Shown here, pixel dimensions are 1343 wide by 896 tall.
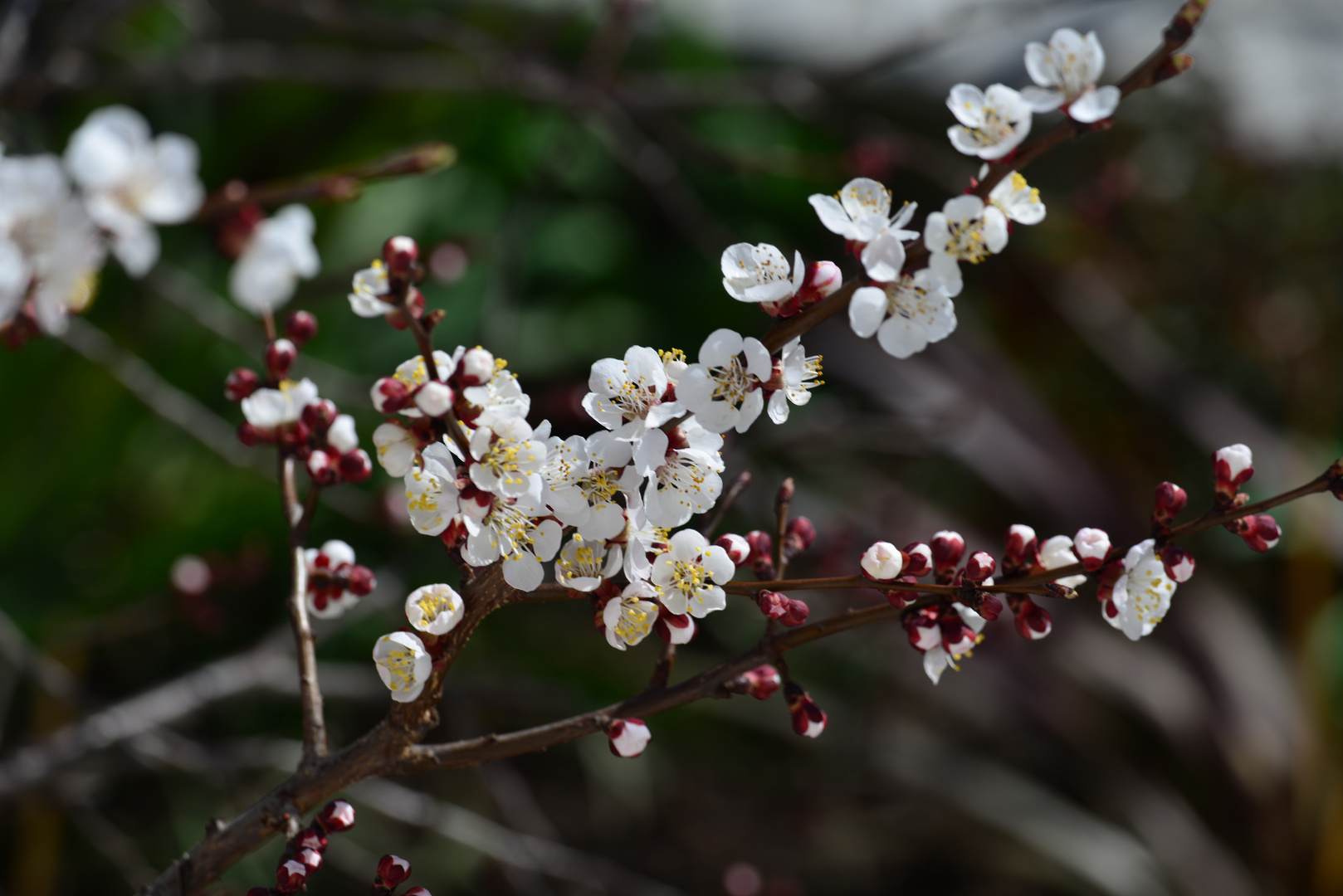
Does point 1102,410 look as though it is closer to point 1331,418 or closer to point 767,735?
point 1331,418

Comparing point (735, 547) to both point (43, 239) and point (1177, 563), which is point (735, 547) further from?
point (43, 239)

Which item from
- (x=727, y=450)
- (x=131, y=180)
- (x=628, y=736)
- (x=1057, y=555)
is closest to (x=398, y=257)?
(x=628, y=736)

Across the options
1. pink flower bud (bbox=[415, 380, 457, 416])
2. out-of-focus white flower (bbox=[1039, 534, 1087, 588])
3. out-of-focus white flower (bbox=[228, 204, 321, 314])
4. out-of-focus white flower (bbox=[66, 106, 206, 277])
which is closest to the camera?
pink flower bud (bbox=[415, 380, 457, 416])

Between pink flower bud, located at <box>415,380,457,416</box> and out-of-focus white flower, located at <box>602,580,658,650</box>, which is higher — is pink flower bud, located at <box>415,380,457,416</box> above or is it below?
above

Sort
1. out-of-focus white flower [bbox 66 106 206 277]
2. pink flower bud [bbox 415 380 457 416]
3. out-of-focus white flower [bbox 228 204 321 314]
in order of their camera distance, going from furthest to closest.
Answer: out-of-focus white flower [bbox 228 204 321 314] < out-of-focus white flower [bbox 66 106 206 277] < pink flower bud [bbox 415 380 457 416]

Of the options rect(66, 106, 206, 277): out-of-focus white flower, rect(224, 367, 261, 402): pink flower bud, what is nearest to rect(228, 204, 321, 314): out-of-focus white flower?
rect(66, 106, 206, 277): out-of-focus white flower

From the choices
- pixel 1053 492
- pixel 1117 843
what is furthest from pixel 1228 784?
pixel 1053 492

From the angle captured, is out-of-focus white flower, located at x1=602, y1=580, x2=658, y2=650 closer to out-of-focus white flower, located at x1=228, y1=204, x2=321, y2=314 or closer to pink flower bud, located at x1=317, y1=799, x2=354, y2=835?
pink flower bud, located at x1=317, y1=799, x2=354, y2=835
